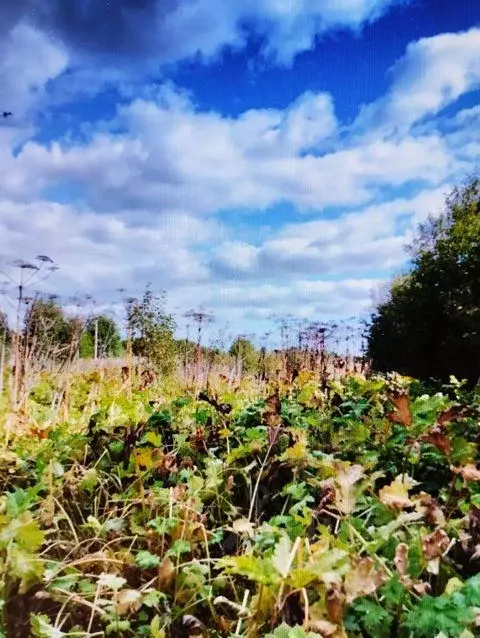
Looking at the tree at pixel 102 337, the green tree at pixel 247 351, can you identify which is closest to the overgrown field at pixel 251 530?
the tree at pixel 102 337

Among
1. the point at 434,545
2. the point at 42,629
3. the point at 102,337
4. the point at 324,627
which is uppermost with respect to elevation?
the point at 102,337

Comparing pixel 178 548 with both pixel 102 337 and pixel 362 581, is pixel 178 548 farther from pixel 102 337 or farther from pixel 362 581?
pixel 102 337

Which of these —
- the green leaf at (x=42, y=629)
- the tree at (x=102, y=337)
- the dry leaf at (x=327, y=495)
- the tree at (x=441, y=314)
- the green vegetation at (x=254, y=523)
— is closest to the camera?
the green vegetation at (x=254, y=523)

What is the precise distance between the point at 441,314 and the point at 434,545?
1219 cm

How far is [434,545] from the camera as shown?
1.27 metres

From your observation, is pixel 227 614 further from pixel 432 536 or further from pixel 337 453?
pixel 337 453

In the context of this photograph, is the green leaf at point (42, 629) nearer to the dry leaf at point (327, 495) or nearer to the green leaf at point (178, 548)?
the green leaf at point (178, 548)

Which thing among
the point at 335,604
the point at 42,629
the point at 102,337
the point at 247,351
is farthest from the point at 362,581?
the point at 247,351

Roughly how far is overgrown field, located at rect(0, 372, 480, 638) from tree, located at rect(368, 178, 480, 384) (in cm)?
1032

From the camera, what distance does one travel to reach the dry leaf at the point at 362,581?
1.18 metres

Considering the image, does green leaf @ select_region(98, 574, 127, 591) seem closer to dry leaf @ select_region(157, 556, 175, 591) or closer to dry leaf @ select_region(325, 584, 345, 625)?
dry leaf @ select_region(157, 556, 175, 591)

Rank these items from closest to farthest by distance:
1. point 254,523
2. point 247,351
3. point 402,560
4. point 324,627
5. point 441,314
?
point 324,627 → point 402,560 → point 254,523 → point 441,314 → point 247,351

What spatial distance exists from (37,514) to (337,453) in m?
1.01

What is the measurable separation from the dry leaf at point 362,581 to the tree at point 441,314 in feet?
36.8
